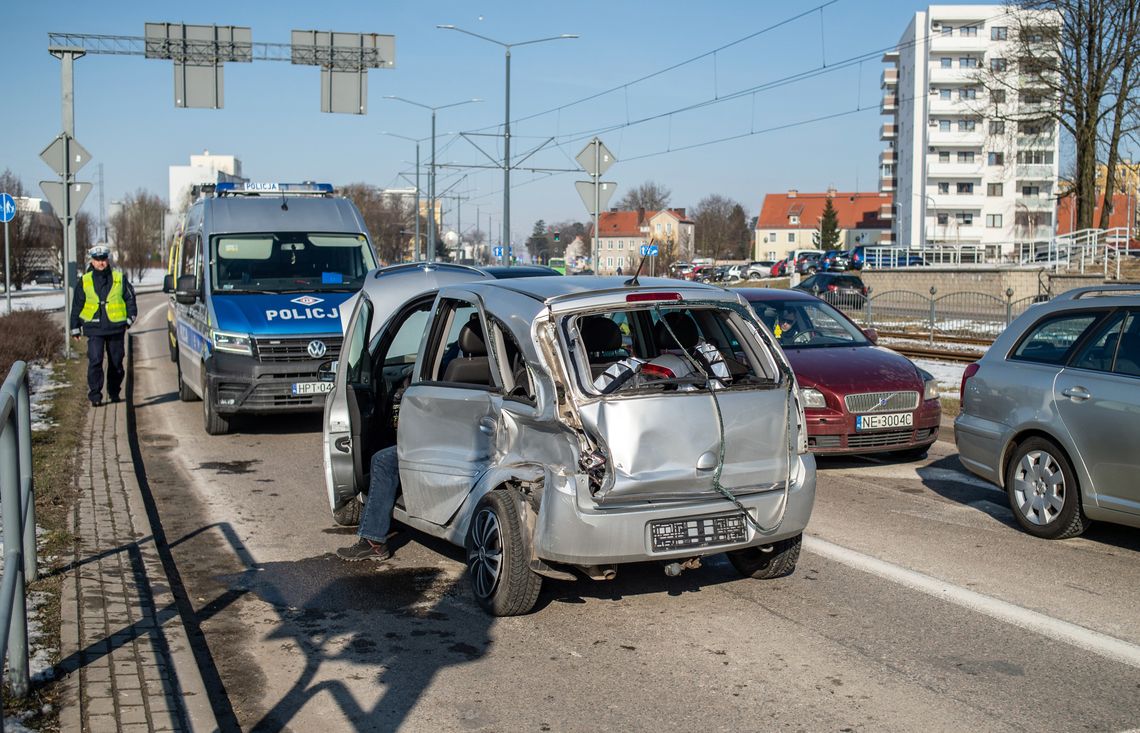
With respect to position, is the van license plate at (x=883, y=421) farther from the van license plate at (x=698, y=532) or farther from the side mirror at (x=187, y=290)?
the side mirror at (x=187, y=290)

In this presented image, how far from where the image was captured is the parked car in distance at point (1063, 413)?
727 centimetres

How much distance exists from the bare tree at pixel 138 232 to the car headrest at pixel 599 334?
247 feet

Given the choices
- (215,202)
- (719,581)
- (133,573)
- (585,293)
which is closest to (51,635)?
(133,573)

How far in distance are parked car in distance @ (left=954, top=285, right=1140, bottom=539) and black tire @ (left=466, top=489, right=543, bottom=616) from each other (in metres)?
3.74

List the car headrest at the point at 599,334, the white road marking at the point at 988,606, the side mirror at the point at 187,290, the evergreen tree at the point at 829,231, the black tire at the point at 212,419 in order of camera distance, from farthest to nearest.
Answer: the evergreen tree at the point at 829,231 → the side mirror at the point at 187,290 → the black tire at the point at 212,419 → the car headrest at the point at 599,334 → the white road marking at the point at 988,606

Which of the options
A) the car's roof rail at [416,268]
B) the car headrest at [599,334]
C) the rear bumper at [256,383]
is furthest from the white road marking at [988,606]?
the rear bumper at [256,383]

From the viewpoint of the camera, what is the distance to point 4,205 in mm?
26688

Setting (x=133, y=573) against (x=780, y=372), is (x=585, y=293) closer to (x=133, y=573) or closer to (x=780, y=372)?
(x=780, y=372)

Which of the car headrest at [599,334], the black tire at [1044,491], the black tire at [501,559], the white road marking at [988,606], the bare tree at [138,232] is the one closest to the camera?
the white road marking at [988,606]

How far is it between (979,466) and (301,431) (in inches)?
305

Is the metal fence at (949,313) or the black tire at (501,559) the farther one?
the metal fence at (949,313)

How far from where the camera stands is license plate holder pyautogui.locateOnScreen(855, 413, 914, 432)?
10320 mm

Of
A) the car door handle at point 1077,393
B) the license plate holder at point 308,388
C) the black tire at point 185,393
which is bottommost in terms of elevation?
the black tire at point 185,393

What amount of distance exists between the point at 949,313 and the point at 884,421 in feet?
57.9
